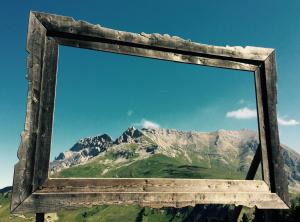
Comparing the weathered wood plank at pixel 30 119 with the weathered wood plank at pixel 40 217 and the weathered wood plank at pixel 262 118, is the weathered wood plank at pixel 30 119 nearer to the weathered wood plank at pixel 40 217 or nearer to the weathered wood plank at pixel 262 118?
the weathered wood plank at pixel 40 217

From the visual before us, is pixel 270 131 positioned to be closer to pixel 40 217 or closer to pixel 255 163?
pixel 255 163

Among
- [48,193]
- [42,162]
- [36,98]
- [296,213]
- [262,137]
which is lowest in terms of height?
[296,213]

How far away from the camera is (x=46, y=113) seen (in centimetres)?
391

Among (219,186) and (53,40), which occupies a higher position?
(53,40)

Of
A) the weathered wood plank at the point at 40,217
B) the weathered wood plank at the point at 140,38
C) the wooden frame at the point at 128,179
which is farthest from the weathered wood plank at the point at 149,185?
the weathered wood plank at the point at 140,38

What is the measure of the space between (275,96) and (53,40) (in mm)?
3334

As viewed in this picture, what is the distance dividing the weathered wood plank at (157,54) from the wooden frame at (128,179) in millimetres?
13

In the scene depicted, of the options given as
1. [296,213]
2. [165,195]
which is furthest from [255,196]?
[296,213]

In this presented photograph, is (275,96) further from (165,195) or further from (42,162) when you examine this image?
(42,162)

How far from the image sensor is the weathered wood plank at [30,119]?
368 cm

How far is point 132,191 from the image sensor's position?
13.5 ft

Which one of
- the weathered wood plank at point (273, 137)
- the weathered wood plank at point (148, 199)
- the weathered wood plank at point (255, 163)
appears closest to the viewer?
the weathered wood plank at point (148, 199)

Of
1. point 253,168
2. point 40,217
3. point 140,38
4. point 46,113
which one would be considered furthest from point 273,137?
point 40,217

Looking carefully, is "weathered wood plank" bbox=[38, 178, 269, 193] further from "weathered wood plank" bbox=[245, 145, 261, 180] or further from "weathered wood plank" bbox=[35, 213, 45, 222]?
"weathered wood plank" bbox=[245, 145, 261, 180]
